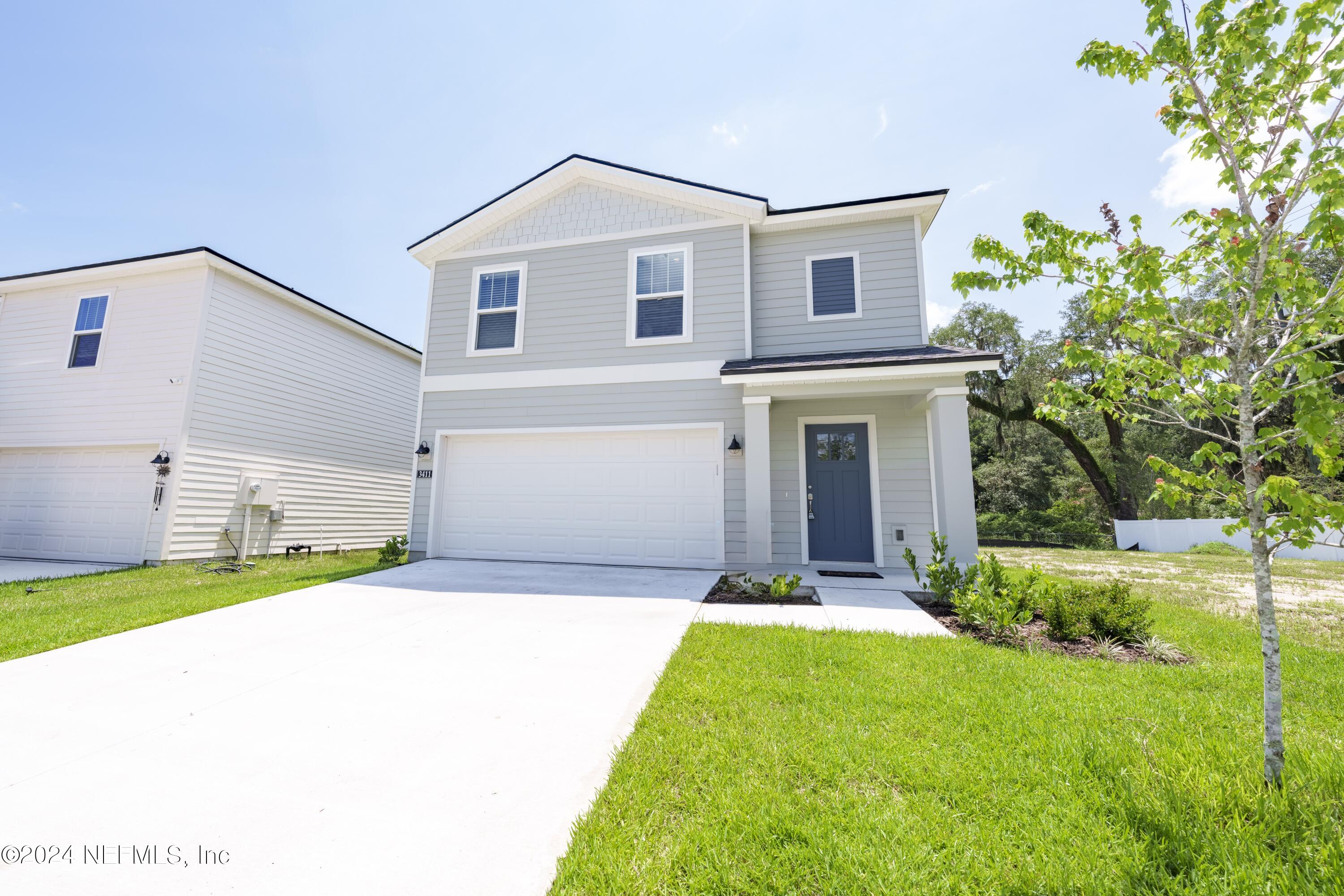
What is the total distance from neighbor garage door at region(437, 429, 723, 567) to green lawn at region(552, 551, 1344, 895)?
4.51 m

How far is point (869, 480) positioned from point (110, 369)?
1415 centimetres

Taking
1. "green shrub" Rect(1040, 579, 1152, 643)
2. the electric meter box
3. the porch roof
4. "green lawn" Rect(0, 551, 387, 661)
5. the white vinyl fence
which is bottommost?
"green lawn" Rect(0, 551, 387, 661)

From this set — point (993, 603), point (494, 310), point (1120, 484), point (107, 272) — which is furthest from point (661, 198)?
point (1120, 484)

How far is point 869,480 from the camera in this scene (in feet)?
25.9

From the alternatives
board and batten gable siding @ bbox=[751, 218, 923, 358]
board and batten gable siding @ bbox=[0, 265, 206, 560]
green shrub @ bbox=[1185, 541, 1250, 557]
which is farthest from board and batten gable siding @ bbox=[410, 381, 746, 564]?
green shrub @ bbox=[1185, 541, 1250, 557]

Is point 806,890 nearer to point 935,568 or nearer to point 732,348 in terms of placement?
point 935,568

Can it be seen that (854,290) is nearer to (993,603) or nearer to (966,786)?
(993,603)

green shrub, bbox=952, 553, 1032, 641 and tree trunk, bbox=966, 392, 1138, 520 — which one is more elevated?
tree trunk, bbox=966, 392, 1138, 520

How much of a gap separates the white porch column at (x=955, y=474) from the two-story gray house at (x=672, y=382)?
37cm

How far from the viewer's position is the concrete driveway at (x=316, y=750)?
1.72m

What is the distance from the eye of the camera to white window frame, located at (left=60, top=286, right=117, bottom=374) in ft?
32.0

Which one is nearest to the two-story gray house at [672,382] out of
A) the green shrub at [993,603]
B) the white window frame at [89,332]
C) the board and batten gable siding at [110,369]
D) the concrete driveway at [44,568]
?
the green shrub at [993,603]

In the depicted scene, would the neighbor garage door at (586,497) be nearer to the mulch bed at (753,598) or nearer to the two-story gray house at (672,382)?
the two-story gray house at (672,382)

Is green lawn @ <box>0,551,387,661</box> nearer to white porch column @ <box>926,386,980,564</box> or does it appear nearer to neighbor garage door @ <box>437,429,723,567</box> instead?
neighbor garage door @ <box>437,429,723,567</box>
